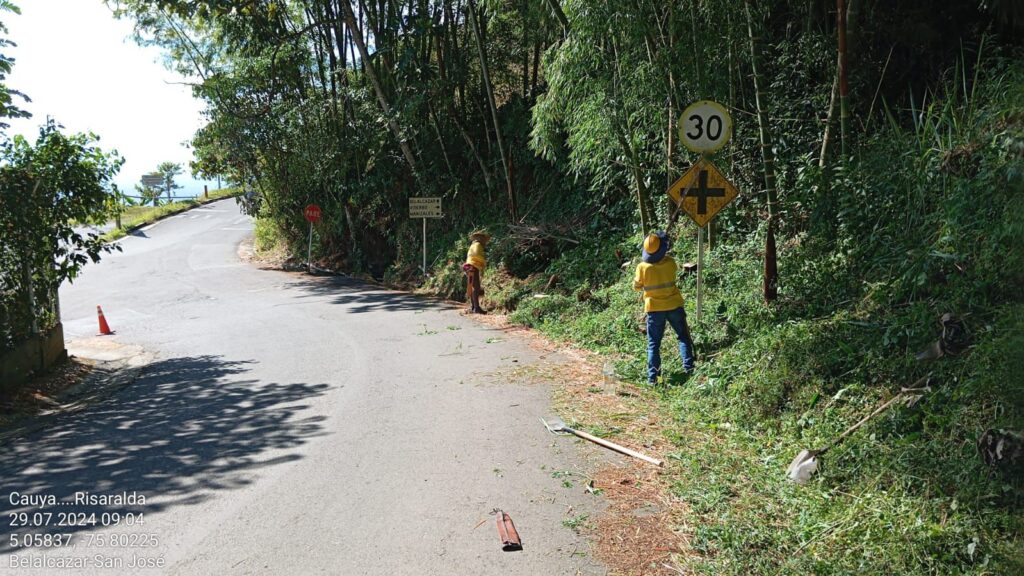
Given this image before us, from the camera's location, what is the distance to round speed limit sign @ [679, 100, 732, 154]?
8.01 meters

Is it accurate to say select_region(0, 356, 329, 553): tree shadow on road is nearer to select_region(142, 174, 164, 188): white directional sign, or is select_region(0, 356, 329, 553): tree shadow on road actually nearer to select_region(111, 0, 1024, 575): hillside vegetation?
select_region(111, 0, 1024, 575): hillside vegetation

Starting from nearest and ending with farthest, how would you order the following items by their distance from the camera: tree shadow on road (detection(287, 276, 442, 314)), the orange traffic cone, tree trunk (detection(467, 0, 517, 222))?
the orange traffic cone → tree shadow on road (detection(287, 276, 442, 314)) → tree trunk (detection(467, 0, 517, 222))

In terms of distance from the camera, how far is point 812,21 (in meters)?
9.56

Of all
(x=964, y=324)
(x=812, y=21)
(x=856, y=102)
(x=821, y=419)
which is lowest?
(x=821, y=419)

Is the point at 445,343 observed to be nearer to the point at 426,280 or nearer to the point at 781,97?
the point at 781,97

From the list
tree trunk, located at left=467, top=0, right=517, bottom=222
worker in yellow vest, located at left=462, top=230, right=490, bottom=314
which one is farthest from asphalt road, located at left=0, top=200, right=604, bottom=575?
tree trunk, located at left=467, top=0, right=517, bottom=222

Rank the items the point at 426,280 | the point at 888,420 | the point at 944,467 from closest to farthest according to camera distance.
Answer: the point at 944,467, the point at 888,420, the point at 426,280

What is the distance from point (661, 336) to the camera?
7.91 m

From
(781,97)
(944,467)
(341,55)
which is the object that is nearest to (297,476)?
(944,467)

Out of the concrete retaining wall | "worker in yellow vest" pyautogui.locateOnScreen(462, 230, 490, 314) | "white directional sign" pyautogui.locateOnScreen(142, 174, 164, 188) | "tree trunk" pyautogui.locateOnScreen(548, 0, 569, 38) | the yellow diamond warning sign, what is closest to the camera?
the yellow diamond warning sign

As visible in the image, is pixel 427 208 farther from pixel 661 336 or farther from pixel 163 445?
pixel 163 445

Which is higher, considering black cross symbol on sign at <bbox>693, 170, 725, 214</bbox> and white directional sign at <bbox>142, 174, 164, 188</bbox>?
white directional sign at <bbox>142, 174, 164, 188</bbox>

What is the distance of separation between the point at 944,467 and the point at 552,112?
826 cm

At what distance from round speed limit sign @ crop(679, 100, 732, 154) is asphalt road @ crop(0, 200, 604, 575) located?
3.38m
